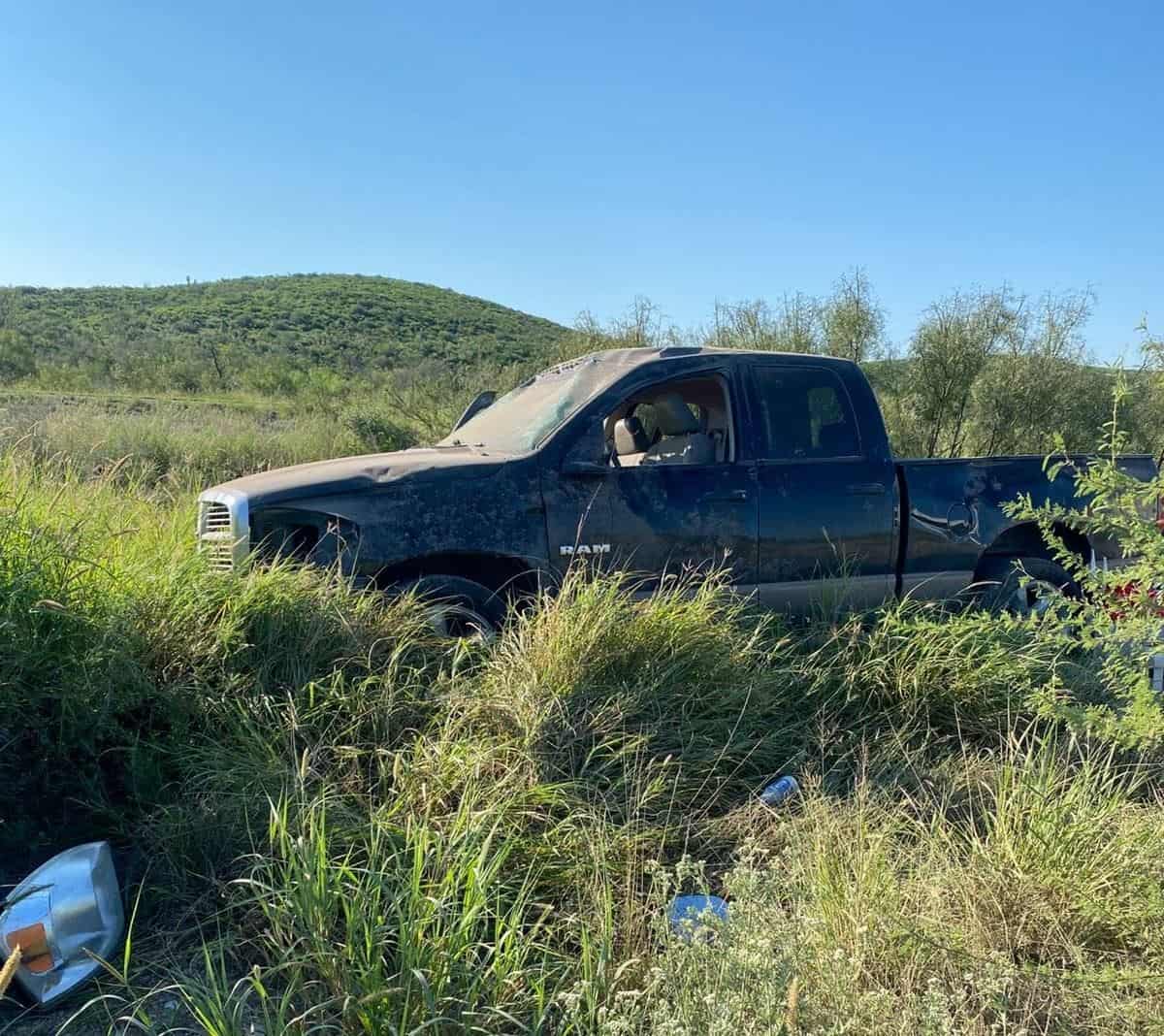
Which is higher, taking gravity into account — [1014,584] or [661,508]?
[661,508]

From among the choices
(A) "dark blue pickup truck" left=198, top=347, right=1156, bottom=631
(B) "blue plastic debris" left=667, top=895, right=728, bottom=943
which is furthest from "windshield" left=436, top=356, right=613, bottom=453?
(B) "blue plastic debris" left=667, top=895, right=728, bottom=943

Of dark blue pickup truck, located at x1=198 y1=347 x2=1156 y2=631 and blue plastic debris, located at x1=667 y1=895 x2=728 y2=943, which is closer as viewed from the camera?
blue plastic debris, located at x1=667 y1=895 x2=728 y2=943

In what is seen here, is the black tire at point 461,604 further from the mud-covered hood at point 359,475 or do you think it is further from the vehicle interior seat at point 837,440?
the vehicle interior seat at point 837,440

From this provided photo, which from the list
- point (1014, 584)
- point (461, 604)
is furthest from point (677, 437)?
point (1014, 584)

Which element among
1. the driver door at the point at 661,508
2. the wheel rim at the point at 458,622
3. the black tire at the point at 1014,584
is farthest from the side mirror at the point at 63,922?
the black tire at the point at 1014,584

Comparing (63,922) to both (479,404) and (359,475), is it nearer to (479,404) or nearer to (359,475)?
(359,475)

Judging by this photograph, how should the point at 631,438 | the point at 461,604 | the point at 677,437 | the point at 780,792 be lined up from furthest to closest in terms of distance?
the point at 631,438
the point at 677,437
the point at 461,604
the point at 780,792

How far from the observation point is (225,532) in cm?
445

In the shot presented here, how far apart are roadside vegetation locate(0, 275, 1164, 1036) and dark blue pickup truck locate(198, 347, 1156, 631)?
30cm

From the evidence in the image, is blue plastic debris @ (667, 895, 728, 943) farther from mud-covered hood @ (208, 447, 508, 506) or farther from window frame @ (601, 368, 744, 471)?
window frame @ (601, 368, 744, 471)

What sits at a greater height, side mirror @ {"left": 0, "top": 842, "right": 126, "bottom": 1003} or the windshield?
the windshield

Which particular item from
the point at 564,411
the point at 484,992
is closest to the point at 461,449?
the point at 564,411

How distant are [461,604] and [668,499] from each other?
126 centimetres

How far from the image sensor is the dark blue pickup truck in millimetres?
4391
